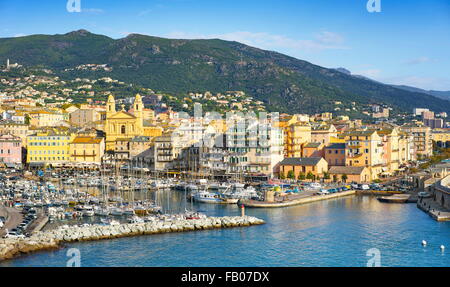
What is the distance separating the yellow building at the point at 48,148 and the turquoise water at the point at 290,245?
54.3ft

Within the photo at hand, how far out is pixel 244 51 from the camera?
313ft

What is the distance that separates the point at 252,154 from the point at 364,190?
217 inches

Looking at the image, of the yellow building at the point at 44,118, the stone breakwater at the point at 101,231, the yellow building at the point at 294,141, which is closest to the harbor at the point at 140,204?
the stone breakwater at the point at 101,231

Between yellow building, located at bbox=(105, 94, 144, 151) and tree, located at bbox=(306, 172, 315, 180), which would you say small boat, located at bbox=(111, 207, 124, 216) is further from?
yellow building, located at bbox=(105, 94, 144, 151)

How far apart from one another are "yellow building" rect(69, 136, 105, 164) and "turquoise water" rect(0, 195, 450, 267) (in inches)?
629

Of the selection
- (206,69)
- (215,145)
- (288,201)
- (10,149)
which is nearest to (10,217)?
(288,201)

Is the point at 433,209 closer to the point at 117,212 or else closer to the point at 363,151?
the point at 363,151

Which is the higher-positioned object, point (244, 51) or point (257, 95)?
point (244, 51)

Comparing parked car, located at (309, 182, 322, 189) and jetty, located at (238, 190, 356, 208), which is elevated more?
parked car, located at (309, 182, 322, 189)

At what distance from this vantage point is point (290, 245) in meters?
13.5

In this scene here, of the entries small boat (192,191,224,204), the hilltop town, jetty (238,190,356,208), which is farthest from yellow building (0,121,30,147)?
jetty (238,190,356,208)

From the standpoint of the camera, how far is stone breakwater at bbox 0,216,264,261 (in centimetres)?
1249
